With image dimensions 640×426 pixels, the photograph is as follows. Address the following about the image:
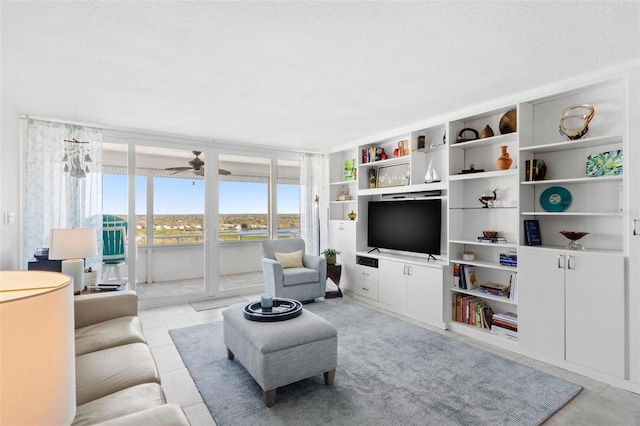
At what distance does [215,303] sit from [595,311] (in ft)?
15.0

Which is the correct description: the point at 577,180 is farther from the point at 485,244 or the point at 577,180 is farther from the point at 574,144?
the point at 485,244

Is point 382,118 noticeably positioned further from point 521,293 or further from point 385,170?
point 521,293

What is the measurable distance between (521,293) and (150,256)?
5259 mm

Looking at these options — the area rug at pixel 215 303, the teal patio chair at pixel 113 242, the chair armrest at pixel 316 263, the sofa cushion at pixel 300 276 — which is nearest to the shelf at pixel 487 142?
the chair armrest at pixel 316 263

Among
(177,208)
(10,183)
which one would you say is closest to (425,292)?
(177,208)

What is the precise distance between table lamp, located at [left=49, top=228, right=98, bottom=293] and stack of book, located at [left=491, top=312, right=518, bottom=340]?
4.13 meters

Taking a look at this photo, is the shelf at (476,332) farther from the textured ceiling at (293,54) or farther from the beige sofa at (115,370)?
the beige sofa at (115,370)

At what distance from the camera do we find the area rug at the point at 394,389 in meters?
2.25

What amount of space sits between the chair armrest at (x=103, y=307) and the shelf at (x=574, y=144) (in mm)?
3929

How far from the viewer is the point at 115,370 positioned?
1.90 metres

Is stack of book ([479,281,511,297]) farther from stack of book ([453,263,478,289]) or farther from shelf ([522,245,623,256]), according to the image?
shelf ([522,245,623,256])

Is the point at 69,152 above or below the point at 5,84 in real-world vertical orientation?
below

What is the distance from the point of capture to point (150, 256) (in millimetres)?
5480

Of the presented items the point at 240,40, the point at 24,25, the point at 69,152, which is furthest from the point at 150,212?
the point at 240,40
